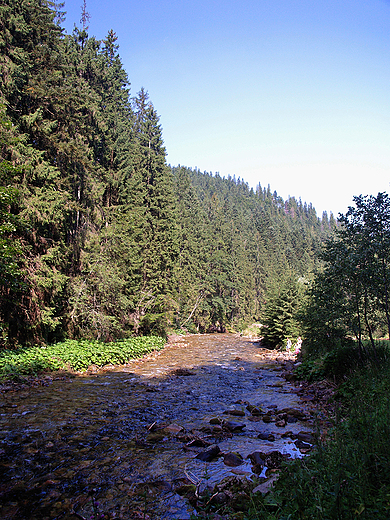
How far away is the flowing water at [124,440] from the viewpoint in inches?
168

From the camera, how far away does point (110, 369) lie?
46.2ft

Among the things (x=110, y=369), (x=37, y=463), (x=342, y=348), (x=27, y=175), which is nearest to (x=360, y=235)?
(x=342, y=348)

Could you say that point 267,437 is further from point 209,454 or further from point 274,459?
point 209,454

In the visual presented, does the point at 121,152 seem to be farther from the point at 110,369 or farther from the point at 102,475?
the point at 102,475

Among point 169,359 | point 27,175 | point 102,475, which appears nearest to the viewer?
point 102,475

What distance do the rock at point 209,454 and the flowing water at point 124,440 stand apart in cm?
12

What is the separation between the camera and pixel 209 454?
5598mm

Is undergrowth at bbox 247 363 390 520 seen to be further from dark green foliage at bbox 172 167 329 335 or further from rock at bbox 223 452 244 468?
dark green foliage at bbox 172 167 329 335

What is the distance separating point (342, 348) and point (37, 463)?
861cm

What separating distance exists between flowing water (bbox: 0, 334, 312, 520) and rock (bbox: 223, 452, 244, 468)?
91mm

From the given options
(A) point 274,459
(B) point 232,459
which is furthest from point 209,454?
(A) point 274,459

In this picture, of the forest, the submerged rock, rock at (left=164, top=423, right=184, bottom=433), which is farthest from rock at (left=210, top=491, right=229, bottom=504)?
rock at (left=164, top=423, right=184, bottom=433)

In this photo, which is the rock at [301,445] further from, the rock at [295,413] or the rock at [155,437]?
the rock at [155,437]

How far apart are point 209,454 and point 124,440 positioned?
1.84 meters
